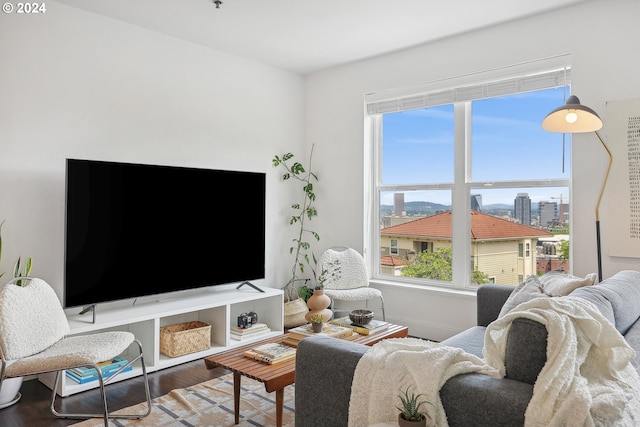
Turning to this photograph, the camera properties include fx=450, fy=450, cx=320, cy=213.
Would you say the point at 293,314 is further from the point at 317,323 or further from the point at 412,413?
the point at 412,413

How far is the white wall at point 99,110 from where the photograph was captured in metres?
3.07

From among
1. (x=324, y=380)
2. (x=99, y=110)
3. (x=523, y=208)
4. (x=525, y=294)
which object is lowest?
(x=324, y=380)

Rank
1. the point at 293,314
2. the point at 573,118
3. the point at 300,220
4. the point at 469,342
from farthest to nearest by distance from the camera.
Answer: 1. the point at 300,220
2. the point at 293,314
3. the point at 573,118
4. the point at 469,342

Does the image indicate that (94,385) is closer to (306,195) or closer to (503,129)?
(306,195)

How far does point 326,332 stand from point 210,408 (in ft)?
2.69

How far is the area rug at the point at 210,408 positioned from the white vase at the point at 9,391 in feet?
1.93

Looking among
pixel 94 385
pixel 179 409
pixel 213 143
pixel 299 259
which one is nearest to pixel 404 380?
pixel 179 409

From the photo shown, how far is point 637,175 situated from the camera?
3.09 metres

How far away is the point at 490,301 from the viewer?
3025 millimetres

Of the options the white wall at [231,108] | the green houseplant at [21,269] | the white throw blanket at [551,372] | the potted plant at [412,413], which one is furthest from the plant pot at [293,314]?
the potted plant at [412,413]

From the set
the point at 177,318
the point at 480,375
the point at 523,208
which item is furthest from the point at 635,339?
the point at 177,318

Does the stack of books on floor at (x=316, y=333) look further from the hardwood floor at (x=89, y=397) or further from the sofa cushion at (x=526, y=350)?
the sofa cushion at (x=526, y=350)

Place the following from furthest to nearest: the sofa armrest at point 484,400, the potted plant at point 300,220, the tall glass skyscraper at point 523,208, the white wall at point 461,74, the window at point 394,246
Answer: the potted plant at point 300,220 → the window at point 394,246 → the tall glass skyscraper at point 523,208 → the white wall at point 461,74 → the sofa armrest at point 484,400

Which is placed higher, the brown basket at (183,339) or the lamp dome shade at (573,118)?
the lamp dome shade at (573,118)
